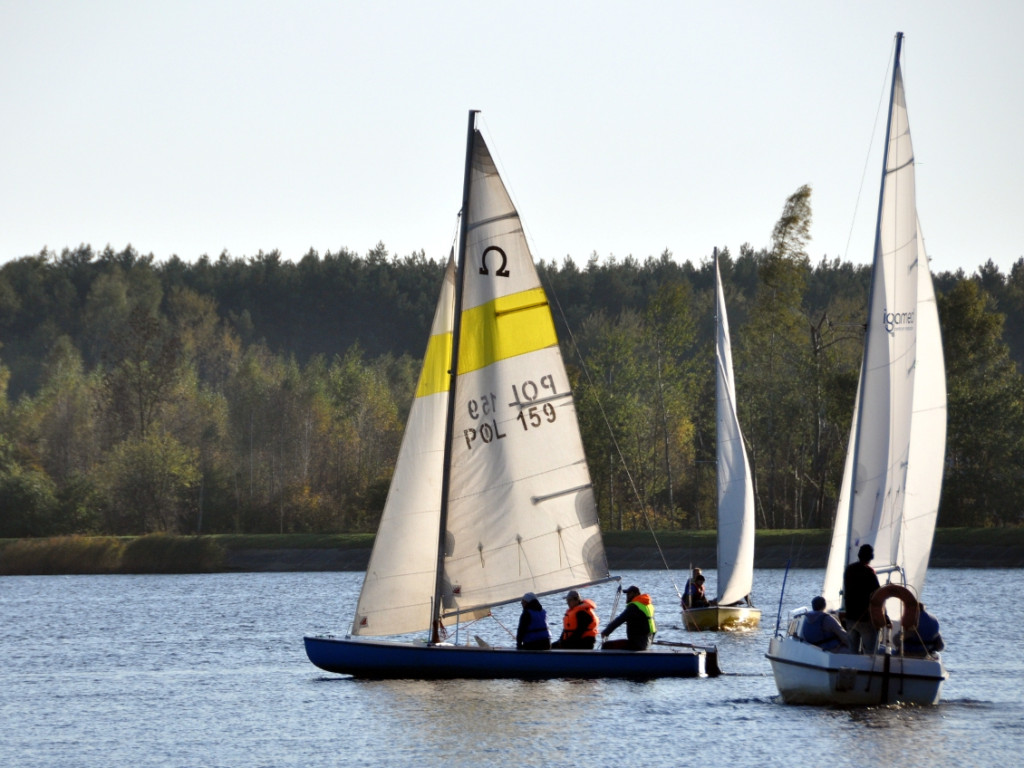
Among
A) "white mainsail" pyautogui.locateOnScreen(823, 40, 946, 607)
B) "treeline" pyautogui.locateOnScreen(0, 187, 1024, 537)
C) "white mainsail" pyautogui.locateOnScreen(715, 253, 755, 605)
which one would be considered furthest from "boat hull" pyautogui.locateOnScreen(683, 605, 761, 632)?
"treeline" pyautogui.locateOnScreen(0, 187, 1024, 537)

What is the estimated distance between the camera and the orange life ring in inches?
1003

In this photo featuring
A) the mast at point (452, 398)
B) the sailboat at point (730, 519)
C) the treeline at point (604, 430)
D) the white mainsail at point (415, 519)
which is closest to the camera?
the mast at point (452, 398)

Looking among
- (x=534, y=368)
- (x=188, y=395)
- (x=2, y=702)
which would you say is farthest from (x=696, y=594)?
(x=188, y=395)

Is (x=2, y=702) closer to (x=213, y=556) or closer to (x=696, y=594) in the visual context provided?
(x=696, y=594)

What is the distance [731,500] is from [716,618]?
142 inches

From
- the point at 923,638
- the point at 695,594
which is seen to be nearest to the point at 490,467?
Result: the point at 923,638

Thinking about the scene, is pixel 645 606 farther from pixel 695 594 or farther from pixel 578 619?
pixel 695 594

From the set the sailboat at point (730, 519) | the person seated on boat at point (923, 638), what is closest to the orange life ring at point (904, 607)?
the person seated on boat at point (923, 638)

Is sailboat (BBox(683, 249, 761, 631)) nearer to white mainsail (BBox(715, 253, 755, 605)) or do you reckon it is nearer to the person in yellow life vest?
white mainsail (BBox(715, 253, 755, 605))

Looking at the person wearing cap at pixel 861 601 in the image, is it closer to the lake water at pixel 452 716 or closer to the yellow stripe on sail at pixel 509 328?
the lake water at pixel 452 716

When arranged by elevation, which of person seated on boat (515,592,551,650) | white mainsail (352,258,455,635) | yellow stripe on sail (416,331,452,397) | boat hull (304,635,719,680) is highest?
yellow stripe on sail (416,331,452,397)

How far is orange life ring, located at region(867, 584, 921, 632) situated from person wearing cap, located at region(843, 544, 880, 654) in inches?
8.8

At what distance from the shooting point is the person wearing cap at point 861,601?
25.9m

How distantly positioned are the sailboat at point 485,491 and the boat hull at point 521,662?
0.02m
